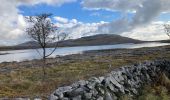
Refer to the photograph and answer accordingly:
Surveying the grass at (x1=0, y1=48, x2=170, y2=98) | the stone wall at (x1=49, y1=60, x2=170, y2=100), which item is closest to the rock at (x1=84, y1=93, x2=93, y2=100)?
the stone wall at (x1=49, y1=60, x2=170, y2=100)

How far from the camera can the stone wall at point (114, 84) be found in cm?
1262

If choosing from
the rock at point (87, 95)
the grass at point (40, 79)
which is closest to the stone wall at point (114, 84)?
the rock at point (87, 95)

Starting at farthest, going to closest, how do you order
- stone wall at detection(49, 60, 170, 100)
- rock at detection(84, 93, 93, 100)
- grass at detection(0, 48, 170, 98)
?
grass at detection(0, 48, 170, 98)
stone wall at detection(49, 60, 170, 100)
rock at detection(84, 93, 93, 100)

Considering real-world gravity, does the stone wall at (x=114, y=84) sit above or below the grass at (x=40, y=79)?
above

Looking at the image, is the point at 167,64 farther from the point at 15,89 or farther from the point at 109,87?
the point at 15,89

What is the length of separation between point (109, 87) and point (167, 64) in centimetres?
660

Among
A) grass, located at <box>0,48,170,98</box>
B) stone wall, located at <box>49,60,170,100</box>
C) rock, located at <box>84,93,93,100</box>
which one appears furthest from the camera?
grass, located at <box>0,48,170,98</box>

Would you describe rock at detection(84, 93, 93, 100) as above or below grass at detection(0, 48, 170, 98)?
above

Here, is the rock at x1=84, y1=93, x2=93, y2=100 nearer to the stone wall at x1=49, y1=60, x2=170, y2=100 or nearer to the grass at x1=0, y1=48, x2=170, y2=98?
the stone wall at x1=49, y1=60, x2=170, y2=100

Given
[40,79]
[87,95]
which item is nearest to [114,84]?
[87,95]

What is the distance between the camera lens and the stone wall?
1262 centimetres

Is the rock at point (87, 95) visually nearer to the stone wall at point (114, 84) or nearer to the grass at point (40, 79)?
the stone wall at point (114, 84)

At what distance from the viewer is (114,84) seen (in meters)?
14.4

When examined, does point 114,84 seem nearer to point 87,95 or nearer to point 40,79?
point 87,95
